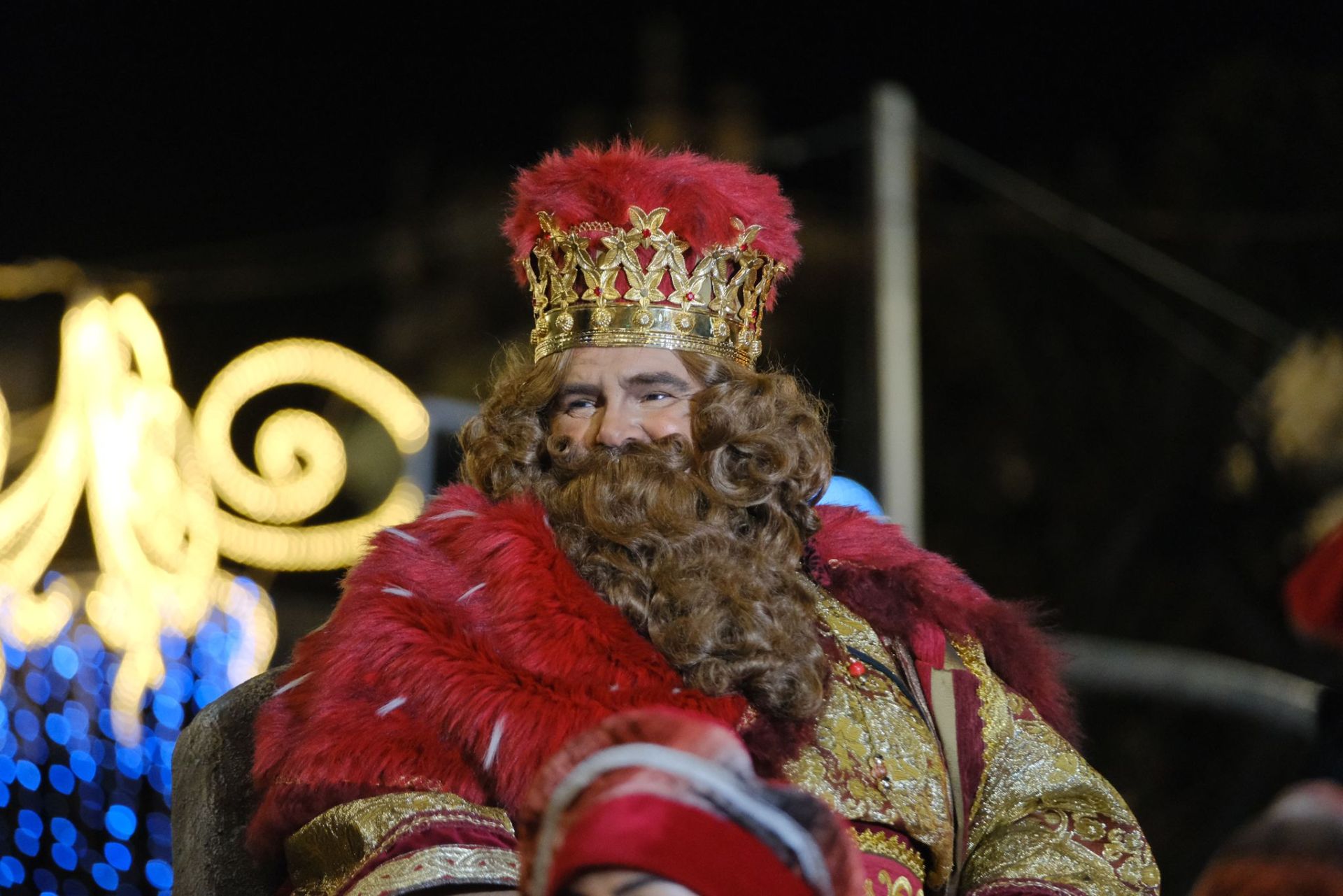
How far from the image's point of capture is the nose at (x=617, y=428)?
2.76m

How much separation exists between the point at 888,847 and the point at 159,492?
11.6ft

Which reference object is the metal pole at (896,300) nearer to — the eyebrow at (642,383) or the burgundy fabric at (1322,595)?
the eyebrow at (642,383)

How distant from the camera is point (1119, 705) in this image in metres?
11.6

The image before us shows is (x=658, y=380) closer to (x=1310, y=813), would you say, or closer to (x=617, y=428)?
(x=617, y=428)

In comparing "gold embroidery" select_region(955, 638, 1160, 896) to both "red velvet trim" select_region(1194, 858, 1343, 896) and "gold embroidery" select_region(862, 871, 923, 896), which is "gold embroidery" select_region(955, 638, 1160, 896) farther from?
"red velvet trim" select_region(1194, 858, 1343, 896)

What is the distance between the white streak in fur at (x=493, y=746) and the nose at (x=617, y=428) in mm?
626

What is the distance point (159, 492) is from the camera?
532 cm

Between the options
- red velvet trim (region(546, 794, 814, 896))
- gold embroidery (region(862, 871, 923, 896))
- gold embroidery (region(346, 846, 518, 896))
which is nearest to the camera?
red velvet trim (region(546, 794, 814, 896))

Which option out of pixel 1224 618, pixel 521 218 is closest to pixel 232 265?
pixel 521 218

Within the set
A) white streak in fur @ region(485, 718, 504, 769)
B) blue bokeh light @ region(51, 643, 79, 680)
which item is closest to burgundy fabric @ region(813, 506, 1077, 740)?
white streak in fur @ region(485, 718, 504, 769)

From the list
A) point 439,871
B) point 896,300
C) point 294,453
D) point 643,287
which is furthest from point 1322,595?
point 896,300

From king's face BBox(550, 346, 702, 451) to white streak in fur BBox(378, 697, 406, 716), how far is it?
25.0 inches

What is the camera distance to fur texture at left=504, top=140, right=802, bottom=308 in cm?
290

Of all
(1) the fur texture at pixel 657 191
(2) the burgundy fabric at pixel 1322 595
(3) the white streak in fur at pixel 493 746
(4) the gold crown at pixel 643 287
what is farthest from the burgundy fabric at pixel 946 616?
(2) the burgundy fabric at pixel 1322 595
